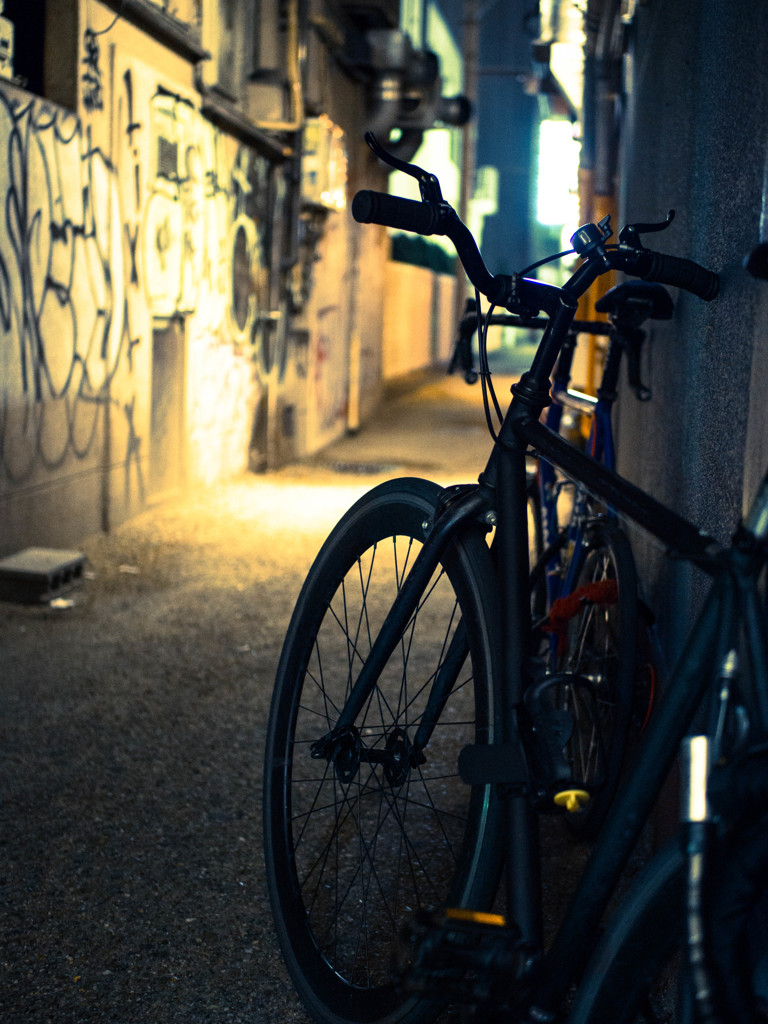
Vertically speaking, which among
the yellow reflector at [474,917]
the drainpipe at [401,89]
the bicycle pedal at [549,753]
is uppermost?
the drainpipe at [401,89]

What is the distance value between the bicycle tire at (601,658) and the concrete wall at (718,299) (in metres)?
0.14

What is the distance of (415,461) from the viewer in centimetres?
1030

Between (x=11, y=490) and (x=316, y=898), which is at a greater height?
(x=11, y=490)

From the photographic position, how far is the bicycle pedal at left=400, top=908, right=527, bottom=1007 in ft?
4.69

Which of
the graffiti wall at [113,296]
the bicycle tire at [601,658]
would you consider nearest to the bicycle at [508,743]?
the bicycle tire at [601,658]

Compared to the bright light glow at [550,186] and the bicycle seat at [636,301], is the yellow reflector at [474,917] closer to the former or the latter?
the bicycle seat at [636,301]

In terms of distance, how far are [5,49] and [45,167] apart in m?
0.55

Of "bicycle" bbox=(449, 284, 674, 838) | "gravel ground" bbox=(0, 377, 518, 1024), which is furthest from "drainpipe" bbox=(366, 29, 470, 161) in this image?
"bicycle" bbox=(449, 284, 674, 838)

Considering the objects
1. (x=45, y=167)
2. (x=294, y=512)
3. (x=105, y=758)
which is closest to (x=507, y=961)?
(x=105, y=758)

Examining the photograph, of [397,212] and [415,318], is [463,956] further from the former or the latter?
[415,318]

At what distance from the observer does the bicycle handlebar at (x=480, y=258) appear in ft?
5.67

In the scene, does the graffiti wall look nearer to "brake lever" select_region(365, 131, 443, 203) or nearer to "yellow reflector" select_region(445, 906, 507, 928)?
"brake lever" select_region(365, 131, 443, 203)

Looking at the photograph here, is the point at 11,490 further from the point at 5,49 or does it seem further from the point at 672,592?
the point at 672,592

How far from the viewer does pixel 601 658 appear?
2.66 metres
